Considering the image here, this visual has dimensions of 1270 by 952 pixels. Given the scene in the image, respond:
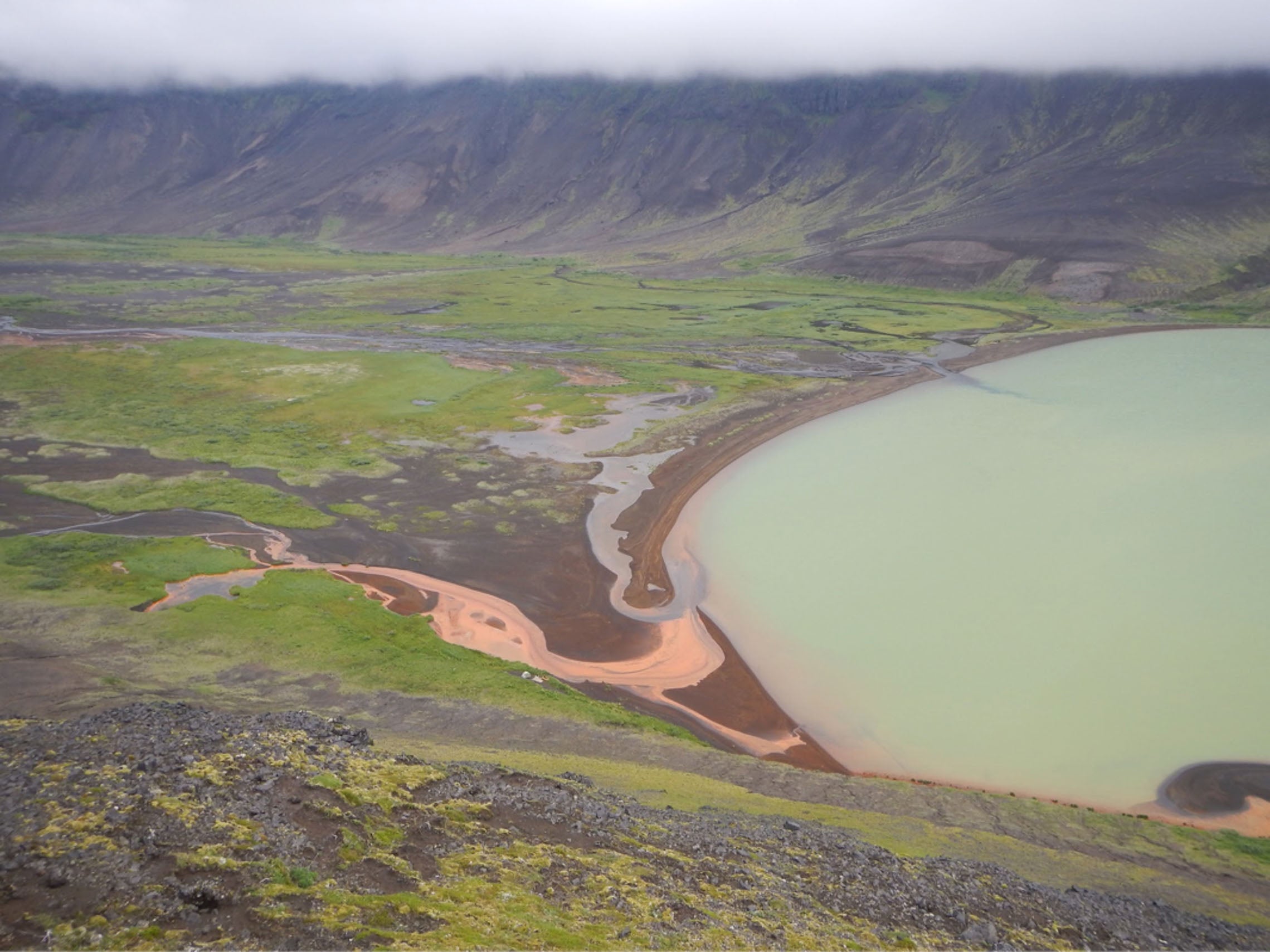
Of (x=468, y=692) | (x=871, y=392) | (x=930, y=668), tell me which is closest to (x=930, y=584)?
(x=930, y=668)

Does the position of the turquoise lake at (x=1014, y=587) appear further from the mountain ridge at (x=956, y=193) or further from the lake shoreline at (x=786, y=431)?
the mountain ridge at (x=956, y=193)

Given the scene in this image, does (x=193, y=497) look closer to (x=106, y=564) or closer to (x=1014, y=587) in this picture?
(x=106, y=564)

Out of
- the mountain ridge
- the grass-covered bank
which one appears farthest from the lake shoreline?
the mountain ridge

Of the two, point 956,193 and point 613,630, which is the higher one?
point 956,193

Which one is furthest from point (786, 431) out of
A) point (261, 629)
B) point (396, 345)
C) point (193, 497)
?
point (396, 345)

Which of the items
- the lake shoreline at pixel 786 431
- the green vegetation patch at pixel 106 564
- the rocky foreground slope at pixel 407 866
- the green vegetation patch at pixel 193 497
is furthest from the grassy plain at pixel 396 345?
the rocky foreground slope at pixel 407 866

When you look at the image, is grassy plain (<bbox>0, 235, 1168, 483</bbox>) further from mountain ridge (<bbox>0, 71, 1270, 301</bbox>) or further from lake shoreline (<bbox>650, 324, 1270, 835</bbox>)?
mountain ridge (<bbox>0, 71, 1270, 301</bbox>)
